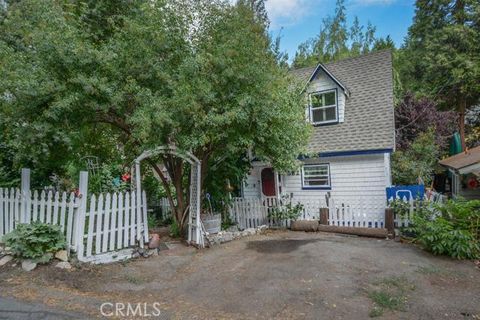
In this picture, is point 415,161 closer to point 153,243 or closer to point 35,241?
point 153,243

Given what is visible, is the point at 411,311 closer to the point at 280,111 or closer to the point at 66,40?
the point at 280,111

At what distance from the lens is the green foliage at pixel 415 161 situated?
487 inches

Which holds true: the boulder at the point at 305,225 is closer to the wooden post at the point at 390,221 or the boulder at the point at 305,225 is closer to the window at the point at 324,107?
the wooden post at the point at 390,221

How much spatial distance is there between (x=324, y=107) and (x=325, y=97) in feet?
1.37

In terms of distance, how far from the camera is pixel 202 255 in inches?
297

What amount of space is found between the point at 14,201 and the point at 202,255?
4.33 metres

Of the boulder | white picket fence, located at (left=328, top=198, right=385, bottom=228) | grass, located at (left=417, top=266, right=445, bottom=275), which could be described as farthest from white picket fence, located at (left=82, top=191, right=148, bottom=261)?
white picket fence, located at (left=328, top=198, right=385, bottom=228)

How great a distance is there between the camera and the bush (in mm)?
6934

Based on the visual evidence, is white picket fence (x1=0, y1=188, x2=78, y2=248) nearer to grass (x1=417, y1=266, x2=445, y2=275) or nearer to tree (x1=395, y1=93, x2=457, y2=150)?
grass (x1=417, y1=266, x2=445, y2=275)

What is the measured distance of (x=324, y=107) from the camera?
13586 mm

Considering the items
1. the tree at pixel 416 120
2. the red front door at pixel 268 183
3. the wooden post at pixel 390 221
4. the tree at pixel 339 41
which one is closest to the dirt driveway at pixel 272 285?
the wooden post at pixel 390 221

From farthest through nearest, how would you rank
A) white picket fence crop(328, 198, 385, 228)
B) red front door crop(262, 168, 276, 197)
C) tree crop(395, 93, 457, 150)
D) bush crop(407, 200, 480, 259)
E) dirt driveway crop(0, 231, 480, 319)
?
tree crop(395, 93, 457, 150) → red front door crop(262, 168, 276, 197) → white picket fence crop(328, 198, 385, 228) → bush crop(407, 200, 480, 259) → dirt driveway crop(0, 231, 480, 319)

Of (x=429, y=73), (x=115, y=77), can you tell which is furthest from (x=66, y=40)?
(x=429, y=73)

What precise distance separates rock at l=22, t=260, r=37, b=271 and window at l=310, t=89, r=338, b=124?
35.0ft
